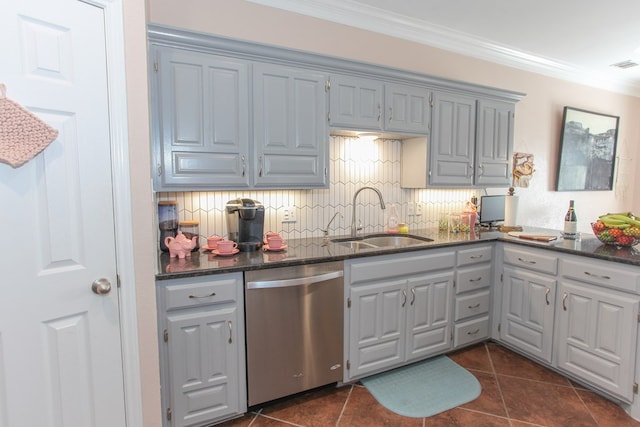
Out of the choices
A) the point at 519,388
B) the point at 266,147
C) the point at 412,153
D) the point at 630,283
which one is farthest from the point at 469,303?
the point at 266,147

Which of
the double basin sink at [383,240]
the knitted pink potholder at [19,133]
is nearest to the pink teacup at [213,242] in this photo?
the double basin sink at [383,240]

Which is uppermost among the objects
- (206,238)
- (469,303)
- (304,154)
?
(304,154)

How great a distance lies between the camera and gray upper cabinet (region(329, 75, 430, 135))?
2.45 metres

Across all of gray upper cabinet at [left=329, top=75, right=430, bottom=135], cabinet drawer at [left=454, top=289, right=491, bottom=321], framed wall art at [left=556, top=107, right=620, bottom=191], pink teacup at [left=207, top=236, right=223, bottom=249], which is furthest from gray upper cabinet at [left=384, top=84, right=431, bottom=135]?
framed wall art at [left=556, top=107, right=620, bottom=191]

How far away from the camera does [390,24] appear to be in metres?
2.99

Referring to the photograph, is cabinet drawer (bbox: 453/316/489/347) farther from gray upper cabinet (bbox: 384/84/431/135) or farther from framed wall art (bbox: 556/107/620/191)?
framed wall art (bbox: 556/107/620/191)

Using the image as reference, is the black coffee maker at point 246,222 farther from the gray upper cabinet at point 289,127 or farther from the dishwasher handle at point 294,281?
the dishwasher handle at point 294,281

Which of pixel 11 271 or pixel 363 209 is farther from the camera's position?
pixel 363 209

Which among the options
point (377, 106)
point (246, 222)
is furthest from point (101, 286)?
point (377, 106)

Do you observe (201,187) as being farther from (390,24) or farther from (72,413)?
(390,24)

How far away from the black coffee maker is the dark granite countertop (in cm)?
8

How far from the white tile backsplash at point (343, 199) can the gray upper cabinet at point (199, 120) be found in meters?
0.32

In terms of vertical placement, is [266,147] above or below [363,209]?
above

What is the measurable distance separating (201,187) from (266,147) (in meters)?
0.49
